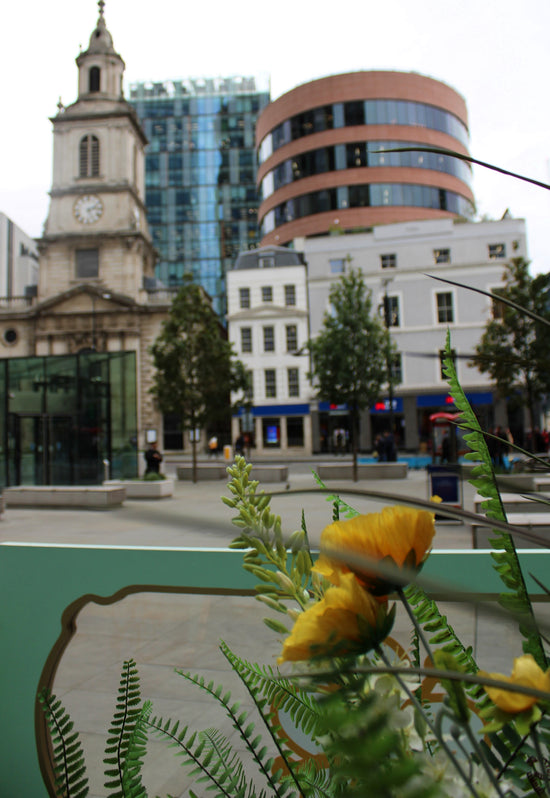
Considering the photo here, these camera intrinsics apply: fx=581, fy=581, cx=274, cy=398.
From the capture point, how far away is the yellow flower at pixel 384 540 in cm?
42

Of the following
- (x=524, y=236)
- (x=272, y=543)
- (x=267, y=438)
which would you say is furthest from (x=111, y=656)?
(x=524, y=236)

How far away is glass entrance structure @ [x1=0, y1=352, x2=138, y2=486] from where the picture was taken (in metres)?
19.2

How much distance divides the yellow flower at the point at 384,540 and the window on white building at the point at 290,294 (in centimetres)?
3967

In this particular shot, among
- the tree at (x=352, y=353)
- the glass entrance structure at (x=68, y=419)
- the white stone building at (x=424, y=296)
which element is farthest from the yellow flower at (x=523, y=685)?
the white stone building at (x=424, y=296)

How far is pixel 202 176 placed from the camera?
270 feet

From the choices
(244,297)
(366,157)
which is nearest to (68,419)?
(244,297)

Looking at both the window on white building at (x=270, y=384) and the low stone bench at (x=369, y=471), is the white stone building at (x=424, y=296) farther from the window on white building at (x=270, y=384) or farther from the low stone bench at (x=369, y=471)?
the low stone bench at (x=369, y=471)

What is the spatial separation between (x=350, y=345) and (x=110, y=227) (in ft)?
103

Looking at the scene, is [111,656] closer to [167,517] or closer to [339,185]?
[167,517]

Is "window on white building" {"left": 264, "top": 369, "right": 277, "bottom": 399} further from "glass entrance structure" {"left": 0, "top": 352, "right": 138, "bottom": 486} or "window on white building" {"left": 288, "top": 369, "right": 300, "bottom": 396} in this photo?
"glass entrance structure" {"left": 0, "top": 352, "right": 138, "bottom": 486}

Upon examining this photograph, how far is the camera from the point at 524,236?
36.4 meters

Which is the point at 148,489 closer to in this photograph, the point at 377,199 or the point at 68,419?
the point at 68,419

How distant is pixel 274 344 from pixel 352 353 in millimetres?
17658

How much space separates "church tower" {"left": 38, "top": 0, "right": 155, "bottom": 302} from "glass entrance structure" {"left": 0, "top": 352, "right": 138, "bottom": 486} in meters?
25.9
